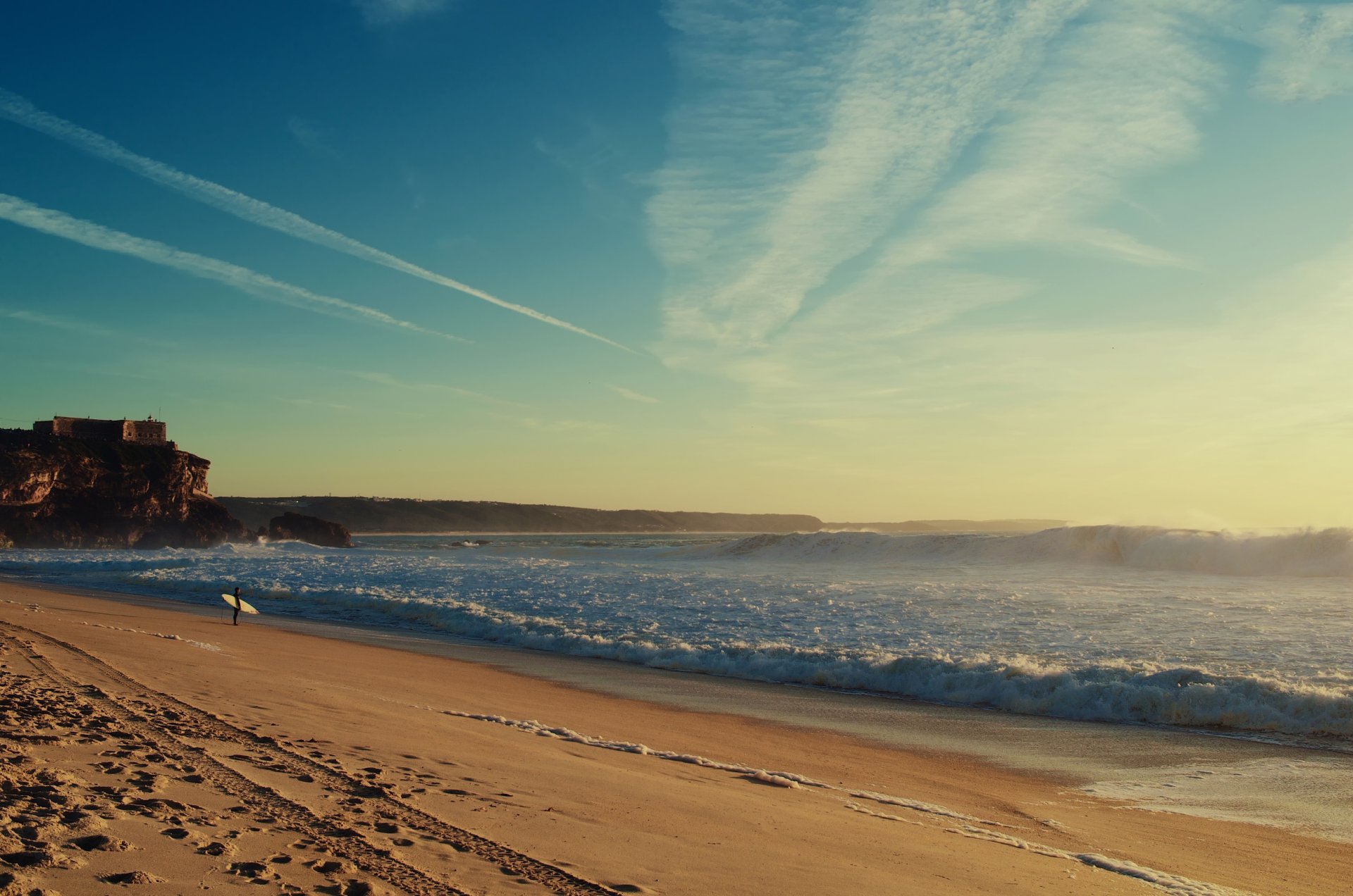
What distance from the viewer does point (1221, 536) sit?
40000 mm

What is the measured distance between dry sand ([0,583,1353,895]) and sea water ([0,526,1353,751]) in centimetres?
407

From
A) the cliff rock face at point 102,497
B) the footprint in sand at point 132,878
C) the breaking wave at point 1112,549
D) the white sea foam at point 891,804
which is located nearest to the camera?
the footprint in sand at point 132,878

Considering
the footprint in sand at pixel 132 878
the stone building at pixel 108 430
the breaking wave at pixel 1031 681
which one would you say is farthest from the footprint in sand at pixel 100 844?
the stone building at pixel 108 430

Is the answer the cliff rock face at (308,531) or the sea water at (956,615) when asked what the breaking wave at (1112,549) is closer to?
the sea water at (956,615)

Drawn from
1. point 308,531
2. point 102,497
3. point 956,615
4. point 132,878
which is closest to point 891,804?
point 132,878

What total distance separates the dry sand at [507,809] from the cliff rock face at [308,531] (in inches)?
3163

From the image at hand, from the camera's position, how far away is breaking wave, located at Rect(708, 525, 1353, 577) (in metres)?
34.9

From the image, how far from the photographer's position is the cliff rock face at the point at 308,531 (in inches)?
3324

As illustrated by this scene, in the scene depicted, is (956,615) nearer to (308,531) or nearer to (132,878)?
(132,878)

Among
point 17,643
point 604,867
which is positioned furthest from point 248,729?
point 17,643

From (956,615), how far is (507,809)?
51.5ft

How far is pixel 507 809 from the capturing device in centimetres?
504

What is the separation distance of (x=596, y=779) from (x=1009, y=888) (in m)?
2.92

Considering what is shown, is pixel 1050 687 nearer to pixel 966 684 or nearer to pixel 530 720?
pixel 966 684
